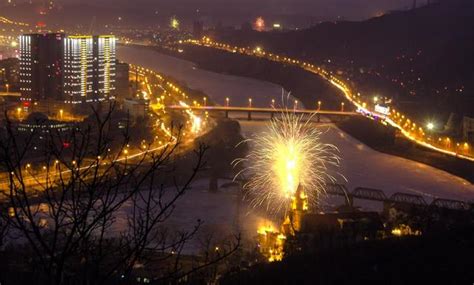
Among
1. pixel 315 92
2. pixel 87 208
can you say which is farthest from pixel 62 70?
pixel 87 208

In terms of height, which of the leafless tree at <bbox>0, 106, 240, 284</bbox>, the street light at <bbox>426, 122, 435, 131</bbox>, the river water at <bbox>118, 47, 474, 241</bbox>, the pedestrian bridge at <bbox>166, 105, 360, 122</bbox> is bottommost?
the river water at <bbox>118, 47, 474, 241</bbox>

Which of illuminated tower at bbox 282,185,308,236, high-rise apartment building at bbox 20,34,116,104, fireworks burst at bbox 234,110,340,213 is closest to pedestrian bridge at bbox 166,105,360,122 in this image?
high-rise apartment building at bbox 20,34,116,104

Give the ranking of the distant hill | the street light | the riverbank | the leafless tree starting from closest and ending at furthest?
the leafless tree → the riverbank → the street light → the distant hill

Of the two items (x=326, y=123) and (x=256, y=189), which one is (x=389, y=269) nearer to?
(x=256, y=189)

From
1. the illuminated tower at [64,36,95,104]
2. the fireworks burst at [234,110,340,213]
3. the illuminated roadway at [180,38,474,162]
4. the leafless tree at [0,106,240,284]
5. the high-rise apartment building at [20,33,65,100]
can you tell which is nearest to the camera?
the leafless tree at [0,106,240,284]

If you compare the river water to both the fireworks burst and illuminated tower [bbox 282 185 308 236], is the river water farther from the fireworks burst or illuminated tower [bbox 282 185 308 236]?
illuminated tower [bbox 282 185 308 236]

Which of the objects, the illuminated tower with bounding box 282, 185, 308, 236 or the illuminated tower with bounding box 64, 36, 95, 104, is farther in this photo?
the illuminated tower with bounding box 64, 36, 95, 104

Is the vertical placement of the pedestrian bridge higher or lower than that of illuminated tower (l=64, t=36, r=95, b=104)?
lower

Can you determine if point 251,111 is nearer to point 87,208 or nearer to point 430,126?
point 430,126
